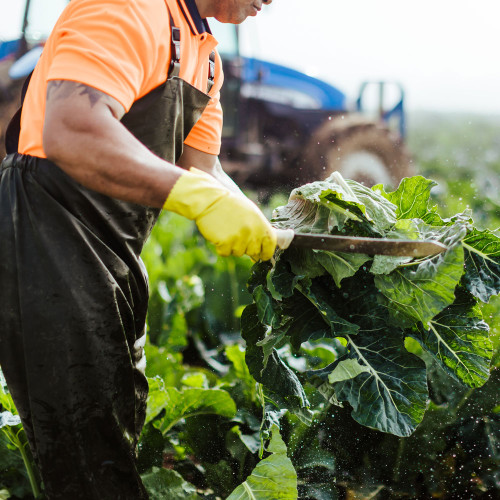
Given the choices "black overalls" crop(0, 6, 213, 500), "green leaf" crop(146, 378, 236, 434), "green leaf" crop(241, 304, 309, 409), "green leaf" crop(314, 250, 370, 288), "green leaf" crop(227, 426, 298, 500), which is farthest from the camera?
"green leaf" crop(146, 378, 236, 434)

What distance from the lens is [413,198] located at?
2.10 m

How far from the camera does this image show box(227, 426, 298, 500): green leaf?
6.37 ft

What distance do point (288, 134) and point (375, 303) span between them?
6.68 m

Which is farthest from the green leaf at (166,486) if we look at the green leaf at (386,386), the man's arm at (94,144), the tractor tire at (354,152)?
the tractor tire at (354,152)

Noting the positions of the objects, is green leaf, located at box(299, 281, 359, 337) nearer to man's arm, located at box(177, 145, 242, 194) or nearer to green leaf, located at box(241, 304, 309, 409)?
green leaf, located at box(241, 304, 309, 409)

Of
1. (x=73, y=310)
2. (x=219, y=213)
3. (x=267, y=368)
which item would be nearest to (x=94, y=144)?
(x=219, y=213)

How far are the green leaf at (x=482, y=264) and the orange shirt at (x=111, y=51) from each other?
→ 3.40 ft

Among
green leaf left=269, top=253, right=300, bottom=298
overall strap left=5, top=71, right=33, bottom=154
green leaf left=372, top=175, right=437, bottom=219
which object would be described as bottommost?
green leaf left=269, top=253, right=300, bottom=298

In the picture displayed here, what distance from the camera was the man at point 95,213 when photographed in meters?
1.46

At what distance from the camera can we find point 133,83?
1521 millimetres

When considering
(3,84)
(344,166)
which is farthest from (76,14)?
(344,166)

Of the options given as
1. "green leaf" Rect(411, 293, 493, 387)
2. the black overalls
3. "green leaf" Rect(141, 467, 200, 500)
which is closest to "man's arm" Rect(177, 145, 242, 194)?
the black overalls

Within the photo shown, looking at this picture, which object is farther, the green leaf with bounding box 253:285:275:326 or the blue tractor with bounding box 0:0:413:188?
the blue tractor with bounding box 0:0:413:188

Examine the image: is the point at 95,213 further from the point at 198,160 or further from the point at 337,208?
the point at 337,208
